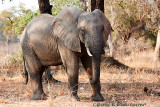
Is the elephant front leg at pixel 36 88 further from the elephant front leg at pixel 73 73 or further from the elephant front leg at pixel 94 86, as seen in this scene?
the elephant front leg at pixel 94 86

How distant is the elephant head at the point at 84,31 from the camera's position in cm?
576

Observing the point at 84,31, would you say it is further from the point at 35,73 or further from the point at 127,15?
the point at 127,15

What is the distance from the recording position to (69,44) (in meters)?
6.25

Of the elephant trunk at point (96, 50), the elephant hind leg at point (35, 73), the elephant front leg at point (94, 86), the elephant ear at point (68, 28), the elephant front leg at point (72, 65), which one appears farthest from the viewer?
the elephant hind leg at point (35, 73)

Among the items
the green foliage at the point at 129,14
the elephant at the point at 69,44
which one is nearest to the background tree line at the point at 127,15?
the green foliage at the point at 129,14

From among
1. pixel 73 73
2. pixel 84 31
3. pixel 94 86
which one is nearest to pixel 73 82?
pixel 73 73

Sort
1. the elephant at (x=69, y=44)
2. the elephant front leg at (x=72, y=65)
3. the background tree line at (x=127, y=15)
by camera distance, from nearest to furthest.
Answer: the elephant at (x=69, y=44), the elephant front leg at (x=72, y=65), the background tree line at (x=127, y=15)

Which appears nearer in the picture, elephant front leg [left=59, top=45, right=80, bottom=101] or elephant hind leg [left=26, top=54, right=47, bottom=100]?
elephant front leg [left=59, top=45, right=80, bottom=101]

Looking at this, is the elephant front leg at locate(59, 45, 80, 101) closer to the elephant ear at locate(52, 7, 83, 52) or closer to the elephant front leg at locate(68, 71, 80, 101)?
the elephant front leg at locate(68, 71, 80, 101)

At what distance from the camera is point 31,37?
715 cm

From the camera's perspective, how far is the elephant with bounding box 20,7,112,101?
584 centimetres

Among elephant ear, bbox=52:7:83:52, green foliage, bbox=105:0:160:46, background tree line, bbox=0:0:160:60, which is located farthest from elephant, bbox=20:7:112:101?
green foliage, bbox=105:0:160:46

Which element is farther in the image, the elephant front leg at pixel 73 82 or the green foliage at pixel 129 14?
the green foliage at pixel 129 14

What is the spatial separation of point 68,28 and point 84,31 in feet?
1.73
